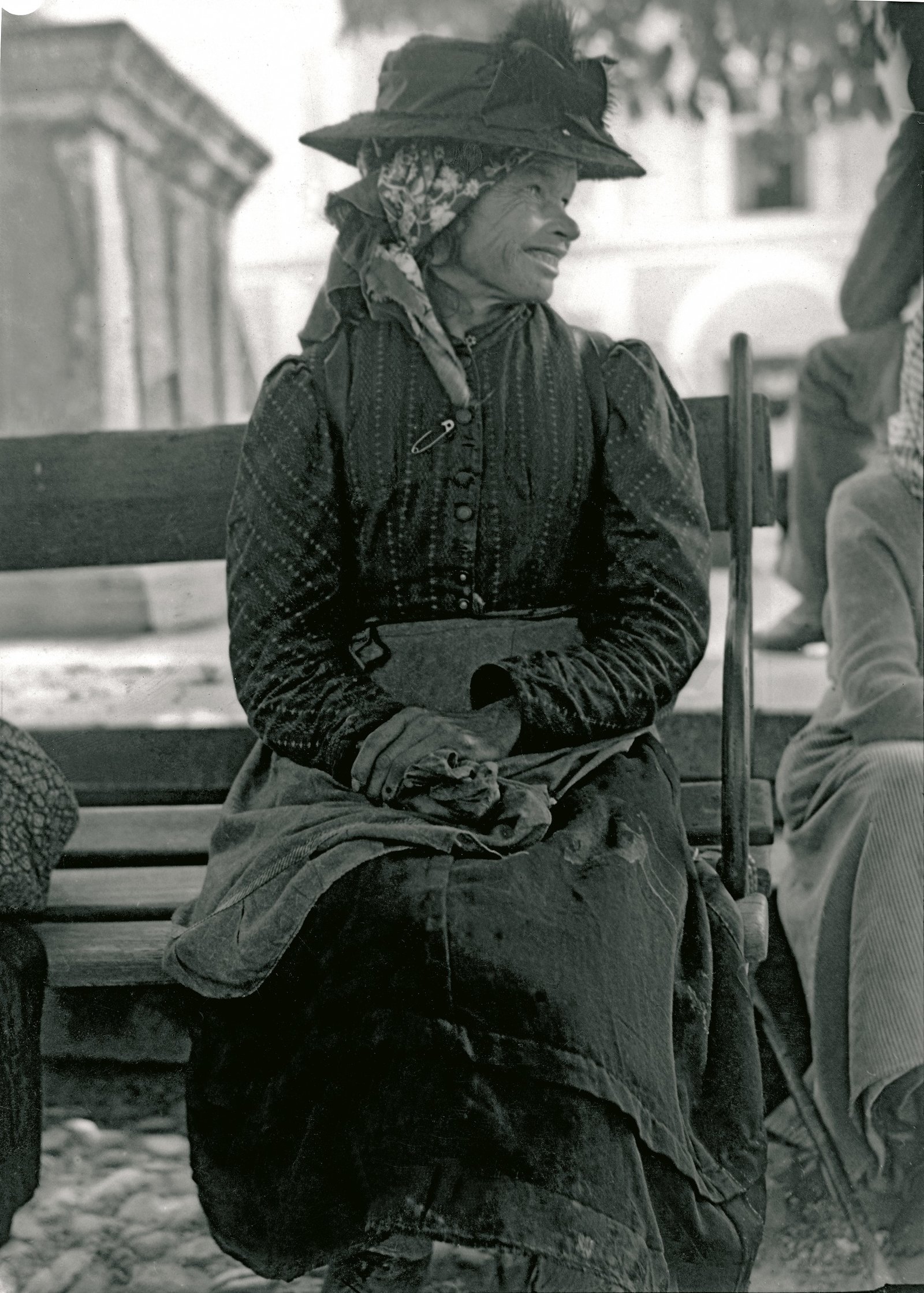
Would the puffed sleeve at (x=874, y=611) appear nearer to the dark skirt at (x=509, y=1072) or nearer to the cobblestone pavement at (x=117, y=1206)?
the dark skirt at (x=509, y=1072)

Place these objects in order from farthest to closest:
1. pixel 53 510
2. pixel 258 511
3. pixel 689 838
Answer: pixel 53 510
pixel 689 838
pixel 258 511

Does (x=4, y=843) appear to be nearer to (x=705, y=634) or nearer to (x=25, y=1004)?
(x=25, y=1004)

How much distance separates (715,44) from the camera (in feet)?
9.69

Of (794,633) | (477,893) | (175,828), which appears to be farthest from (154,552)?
(794,633)

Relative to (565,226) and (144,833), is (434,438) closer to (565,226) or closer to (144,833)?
(565,226)

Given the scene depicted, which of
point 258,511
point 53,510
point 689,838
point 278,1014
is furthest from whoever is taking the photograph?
point 53,510

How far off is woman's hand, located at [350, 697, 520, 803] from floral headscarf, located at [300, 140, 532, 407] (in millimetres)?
534

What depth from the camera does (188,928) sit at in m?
2.30

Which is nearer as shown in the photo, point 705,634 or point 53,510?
point 705,634

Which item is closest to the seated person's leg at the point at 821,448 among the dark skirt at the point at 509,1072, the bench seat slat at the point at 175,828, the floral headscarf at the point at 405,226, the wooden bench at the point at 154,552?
the wooden bench at the point at 154,552

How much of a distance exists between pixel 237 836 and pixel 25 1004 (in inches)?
17.9

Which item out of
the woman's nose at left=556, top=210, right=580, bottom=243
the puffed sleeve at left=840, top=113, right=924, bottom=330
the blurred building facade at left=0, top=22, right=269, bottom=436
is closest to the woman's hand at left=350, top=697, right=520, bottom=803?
the woman's nose at left=556, top=210, right=580, bottom=243

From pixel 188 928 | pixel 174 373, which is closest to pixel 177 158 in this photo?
pixel 174 373

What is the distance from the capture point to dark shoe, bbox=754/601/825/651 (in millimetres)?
3615
